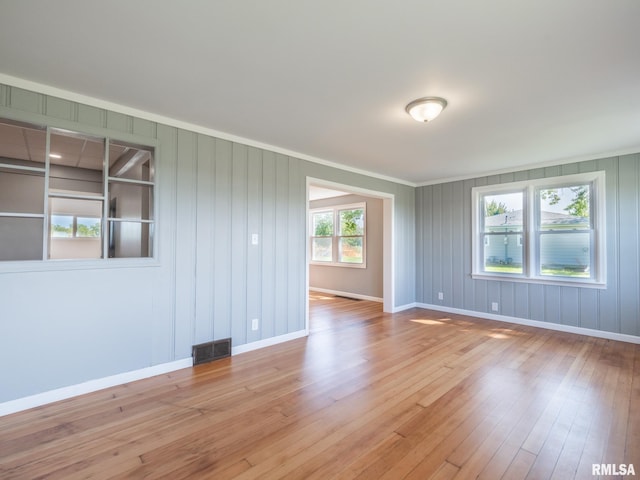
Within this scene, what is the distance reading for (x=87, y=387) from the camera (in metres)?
2.62

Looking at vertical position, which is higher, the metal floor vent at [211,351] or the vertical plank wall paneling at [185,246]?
the vertical plank wall paneling at [185,246]

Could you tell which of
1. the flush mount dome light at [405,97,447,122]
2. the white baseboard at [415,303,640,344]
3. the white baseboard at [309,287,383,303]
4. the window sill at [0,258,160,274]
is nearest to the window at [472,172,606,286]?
the white baseboard at [415,303,640,344]

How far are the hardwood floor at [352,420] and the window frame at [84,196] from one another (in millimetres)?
1076

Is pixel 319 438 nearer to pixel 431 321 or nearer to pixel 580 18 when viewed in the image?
pixel 580 18

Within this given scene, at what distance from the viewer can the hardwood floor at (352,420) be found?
5.83 ft

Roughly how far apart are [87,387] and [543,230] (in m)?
5.86

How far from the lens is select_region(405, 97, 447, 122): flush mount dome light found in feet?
8.58

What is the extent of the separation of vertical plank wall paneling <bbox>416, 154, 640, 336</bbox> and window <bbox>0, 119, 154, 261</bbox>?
4811 mm

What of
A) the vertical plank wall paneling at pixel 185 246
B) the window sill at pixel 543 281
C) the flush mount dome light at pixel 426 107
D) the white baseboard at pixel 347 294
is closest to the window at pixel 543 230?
the window sill at pixel 543 281

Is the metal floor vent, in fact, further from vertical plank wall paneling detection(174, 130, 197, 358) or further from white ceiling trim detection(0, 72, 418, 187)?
white ceiling trim detection(0, 72, 418, 187)

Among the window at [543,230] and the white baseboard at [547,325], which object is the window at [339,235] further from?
the window at [543,230]

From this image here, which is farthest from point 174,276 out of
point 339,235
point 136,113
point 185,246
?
point 339,235

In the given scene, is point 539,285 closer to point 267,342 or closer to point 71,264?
point 267,342

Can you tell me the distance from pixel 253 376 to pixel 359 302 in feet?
13.2
